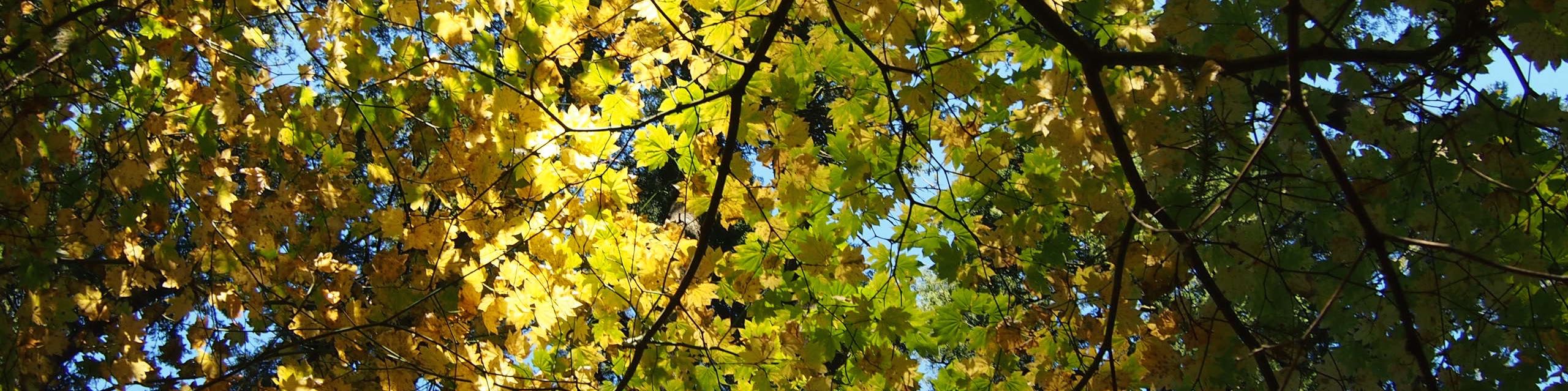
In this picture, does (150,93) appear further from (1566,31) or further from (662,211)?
(662,211)

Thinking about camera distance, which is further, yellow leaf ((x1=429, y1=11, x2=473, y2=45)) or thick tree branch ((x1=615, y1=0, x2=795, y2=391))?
yellow leaf ((x1=429, y1=11, x2=473, y2=45))

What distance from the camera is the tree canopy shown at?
2.20 m

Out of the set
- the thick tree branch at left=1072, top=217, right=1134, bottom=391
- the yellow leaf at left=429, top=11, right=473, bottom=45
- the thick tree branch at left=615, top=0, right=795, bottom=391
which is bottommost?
the thick tree branch at left=1072, top=217, right=1134, bottom=391

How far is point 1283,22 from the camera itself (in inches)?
90.8

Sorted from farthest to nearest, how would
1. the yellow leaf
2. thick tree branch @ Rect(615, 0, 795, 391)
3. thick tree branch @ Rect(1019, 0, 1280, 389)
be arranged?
1. the yellow leaf
2. thick tree branch @ Rect(615, 0, 795, 391)
3. thick tree branch @ Rect(1019, 0, 1280, 389)

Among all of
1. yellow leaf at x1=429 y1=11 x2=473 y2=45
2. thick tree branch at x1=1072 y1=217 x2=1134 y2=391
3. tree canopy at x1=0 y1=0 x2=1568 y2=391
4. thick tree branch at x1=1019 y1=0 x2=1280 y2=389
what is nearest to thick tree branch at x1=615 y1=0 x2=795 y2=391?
tree canopy at x1=0 y1=0 x2=1568 y2=391

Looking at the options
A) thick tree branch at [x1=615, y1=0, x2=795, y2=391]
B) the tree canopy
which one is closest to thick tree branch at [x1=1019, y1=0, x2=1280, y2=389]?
the tree canopy

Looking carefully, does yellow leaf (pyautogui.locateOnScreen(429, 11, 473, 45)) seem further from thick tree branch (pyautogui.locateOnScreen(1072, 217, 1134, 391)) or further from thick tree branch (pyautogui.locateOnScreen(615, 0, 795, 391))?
thick tree branch (pyautogui.locateOnScreen(1072, 217, 1134, 391))

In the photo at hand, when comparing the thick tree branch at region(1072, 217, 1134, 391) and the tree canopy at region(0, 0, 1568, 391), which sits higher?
the tree canopy at region(0, 0, 1568, 391)

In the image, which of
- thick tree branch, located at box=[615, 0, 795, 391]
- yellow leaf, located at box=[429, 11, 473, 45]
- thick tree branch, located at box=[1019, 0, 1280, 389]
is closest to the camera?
thick tree branch, located at box=[1019, 0, 1280, 389]

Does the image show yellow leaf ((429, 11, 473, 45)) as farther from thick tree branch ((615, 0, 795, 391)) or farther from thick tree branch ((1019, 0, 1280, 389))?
thick tree branch ((1019, 0, 1280, 389))

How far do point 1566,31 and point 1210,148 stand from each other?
0.81m

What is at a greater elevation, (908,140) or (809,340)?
(908,140)

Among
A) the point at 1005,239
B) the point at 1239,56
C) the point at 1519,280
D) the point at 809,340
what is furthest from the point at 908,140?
the point at 1519,280
